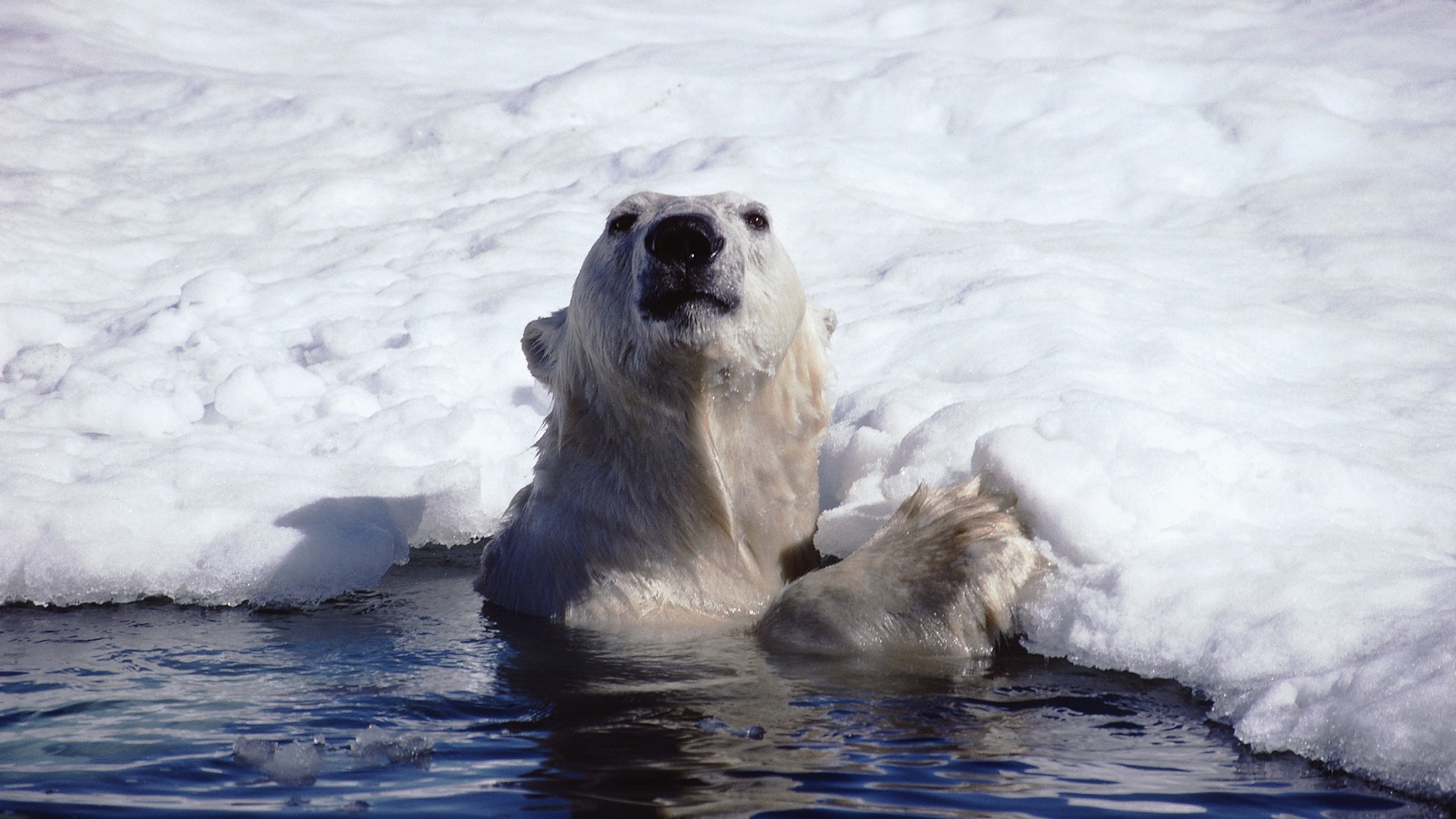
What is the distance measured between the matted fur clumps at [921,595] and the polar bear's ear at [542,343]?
1150mm

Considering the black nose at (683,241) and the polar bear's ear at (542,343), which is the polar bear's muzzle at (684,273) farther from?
the polar bear's ear at (542,343)

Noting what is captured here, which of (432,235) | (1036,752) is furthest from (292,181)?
(1036,752)

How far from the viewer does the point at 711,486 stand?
3.66 metres

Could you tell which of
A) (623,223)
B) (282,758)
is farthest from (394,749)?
(623,223)

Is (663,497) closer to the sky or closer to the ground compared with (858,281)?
closer to the ground

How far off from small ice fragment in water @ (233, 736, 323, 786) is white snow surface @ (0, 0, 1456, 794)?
170 centimetres

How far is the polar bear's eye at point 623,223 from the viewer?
357 centimetres

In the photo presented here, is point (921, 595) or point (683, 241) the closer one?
point (683, 241)

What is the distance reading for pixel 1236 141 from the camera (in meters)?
7.40

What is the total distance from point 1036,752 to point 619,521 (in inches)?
62.3

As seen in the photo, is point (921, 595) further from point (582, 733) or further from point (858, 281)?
point (858, 281)

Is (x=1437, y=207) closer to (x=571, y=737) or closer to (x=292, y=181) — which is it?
(x=571, y=737)

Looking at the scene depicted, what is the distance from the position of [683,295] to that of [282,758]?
155 cm

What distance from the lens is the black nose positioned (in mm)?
3229
